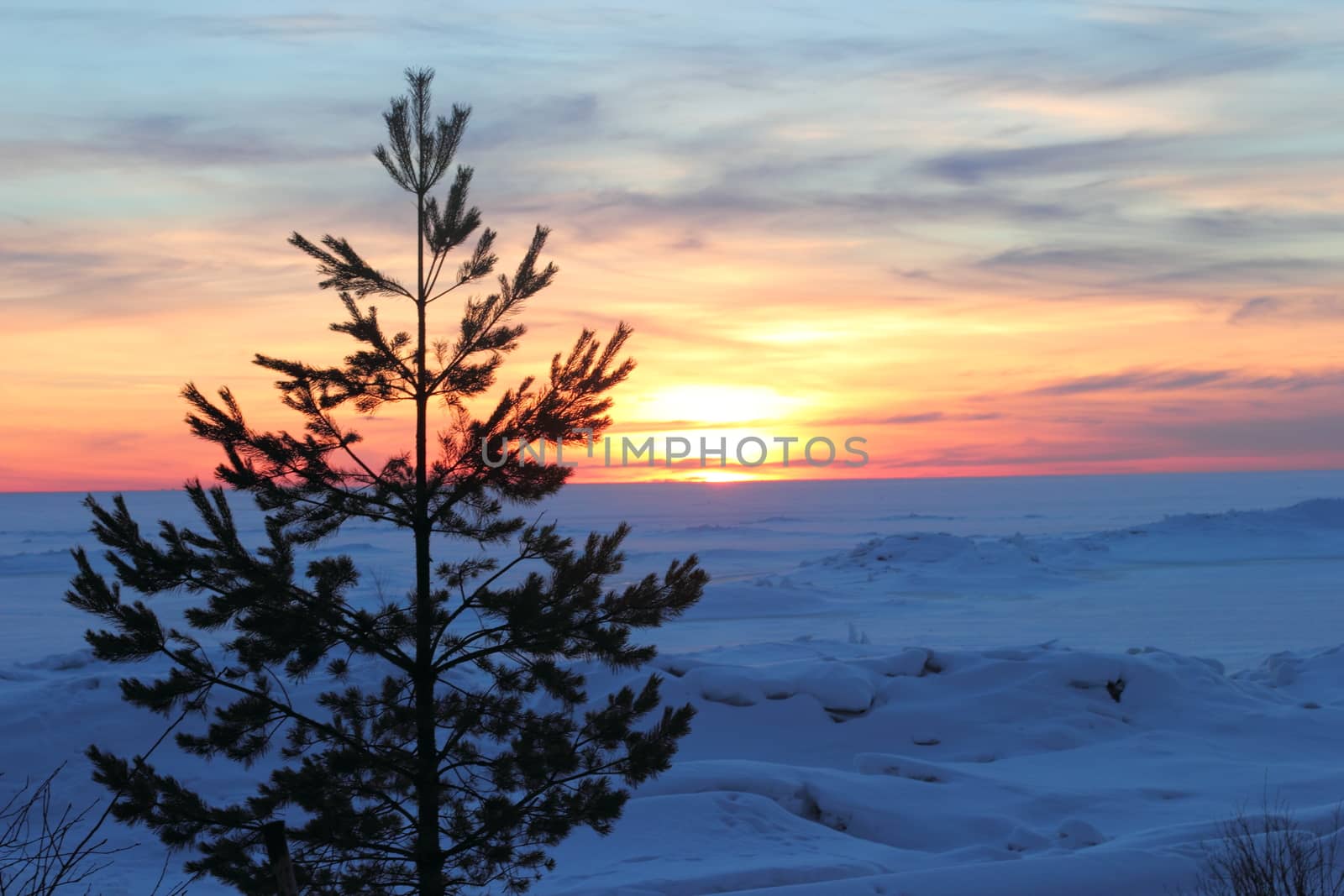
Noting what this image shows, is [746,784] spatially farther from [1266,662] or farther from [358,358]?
[1266,662]

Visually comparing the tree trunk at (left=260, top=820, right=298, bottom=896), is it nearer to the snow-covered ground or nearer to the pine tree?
Result: the pine tree

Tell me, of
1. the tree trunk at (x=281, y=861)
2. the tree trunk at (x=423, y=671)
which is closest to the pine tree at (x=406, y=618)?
the tree trunk at (x=423, y=671)

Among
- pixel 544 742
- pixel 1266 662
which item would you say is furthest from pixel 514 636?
pixel 1266 662

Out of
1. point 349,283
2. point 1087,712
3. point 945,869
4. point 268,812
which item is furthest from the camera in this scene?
point 1087,712

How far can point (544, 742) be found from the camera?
7887 mm

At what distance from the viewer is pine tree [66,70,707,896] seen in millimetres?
7477

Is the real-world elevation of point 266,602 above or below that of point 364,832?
above

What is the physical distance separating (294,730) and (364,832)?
916 millimetres

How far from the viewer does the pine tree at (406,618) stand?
7.48 m

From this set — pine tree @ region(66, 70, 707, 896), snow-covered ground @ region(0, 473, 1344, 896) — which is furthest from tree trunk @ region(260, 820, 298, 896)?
snow-covered ground @ region(0, 473, 1344, 896)

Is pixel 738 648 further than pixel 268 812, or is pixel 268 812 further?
pixel 738 648

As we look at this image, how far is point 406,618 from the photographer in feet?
26.2

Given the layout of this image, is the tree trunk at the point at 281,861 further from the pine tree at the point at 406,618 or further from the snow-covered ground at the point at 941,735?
the snow-covered ground at the point at 941,735

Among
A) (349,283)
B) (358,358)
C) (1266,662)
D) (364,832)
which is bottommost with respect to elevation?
(1266,662)
